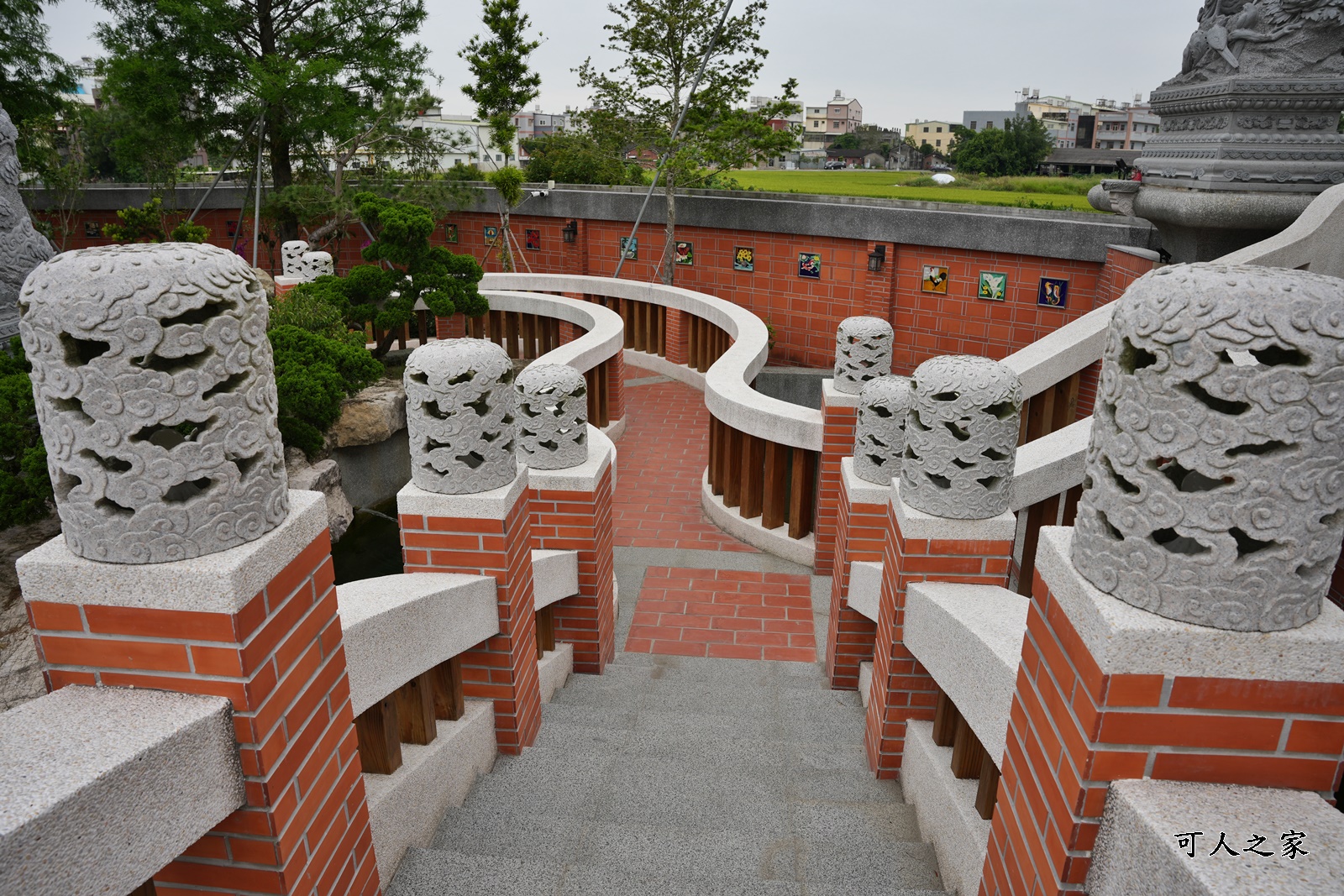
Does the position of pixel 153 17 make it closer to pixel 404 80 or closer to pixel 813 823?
pixel 404 80

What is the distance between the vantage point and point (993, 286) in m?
11.7

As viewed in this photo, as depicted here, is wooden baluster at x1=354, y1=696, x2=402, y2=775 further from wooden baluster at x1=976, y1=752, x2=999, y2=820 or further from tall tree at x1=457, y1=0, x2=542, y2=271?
tall tree at x1=457, y1=0, x2=542, y2=271

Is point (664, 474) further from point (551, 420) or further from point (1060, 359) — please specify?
point (551, 420)

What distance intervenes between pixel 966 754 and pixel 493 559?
6.51ft

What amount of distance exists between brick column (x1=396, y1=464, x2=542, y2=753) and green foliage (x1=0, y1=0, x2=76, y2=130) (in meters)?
19.5

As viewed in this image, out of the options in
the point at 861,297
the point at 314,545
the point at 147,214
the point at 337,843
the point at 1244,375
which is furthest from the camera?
the point at 147,214

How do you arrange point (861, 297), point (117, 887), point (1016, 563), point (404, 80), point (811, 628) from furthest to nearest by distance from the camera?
1. point (404, 80)
2. point (861, 297)
3. point (811, 628)
4. point (1016, 563)
5. point (117, 887)

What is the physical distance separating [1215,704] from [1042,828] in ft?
1.72

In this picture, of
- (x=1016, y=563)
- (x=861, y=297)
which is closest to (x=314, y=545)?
(x=1016, y=563)

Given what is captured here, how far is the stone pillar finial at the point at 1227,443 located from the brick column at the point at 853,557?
10.0 ft

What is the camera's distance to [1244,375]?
1.56 metres

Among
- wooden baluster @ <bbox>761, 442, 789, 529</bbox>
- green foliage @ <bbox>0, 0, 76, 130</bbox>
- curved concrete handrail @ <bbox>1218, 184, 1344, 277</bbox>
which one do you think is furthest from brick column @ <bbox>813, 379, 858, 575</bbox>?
green foliage @ <bbox>0, 0, 76, 130</bbox>

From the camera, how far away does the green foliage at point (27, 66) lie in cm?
1700

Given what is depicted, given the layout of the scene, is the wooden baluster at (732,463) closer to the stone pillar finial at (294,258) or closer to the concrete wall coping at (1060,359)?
the concrete wall coping at (1060,359)
